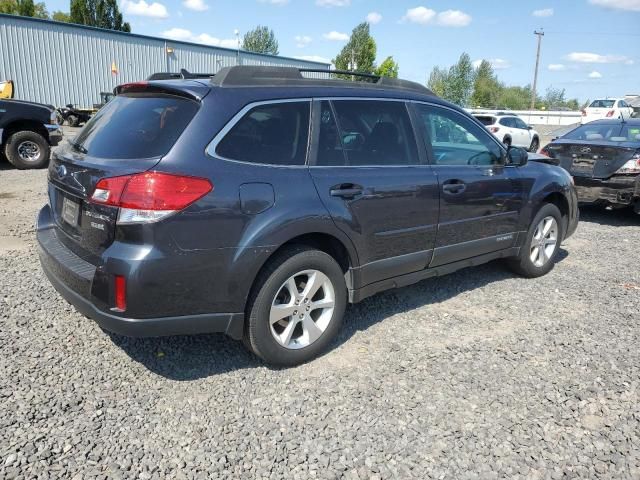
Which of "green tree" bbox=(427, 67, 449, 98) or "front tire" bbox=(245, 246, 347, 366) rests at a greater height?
"green tree" bbox=(427, 67, 449, 98)

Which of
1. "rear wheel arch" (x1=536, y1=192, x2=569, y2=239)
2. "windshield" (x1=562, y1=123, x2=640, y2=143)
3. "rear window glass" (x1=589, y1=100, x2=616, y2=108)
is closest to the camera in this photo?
"rear wheel arch" (x1=536, y1=192, x2=569, y2=239)

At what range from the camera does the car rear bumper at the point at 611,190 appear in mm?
7299

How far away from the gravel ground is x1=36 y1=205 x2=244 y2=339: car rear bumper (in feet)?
1.37

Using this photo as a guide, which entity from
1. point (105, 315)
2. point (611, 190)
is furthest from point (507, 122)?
point (105, 315)

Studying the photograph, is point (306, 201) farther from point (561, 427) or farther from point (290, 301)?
point (561, 427)

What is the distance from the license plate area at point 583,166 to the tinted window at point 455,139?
12.8ft

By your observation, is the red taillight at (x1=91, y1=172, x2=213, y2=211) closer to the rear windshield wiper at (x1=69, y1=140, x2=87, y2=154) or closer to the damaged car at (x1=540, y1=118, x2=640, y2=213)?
the rear windshield wiper at (x1=69, y1=140, x2=87, y2=154)

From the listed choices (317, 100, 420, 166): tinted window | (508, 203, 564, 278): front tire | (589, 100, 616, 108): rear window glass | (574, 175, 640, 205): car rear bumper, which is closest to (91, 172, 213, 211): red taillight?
(317, 100, 420, 166): tinted window

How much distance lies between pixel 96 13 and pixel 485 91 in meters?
48.1

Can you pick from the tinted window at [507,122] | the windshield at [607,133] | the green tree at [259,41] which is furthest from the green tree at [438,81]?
the windshield at [607,133]

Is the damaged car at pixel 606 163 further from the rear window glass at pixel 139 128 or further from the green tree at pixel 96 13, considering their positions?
the green tree at pixel 96 13

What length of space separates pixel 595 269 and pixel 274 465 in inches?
180

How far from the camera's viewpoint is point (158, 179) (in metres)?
2.62

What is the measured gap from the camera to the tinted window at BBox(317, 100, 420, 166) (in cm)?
337
